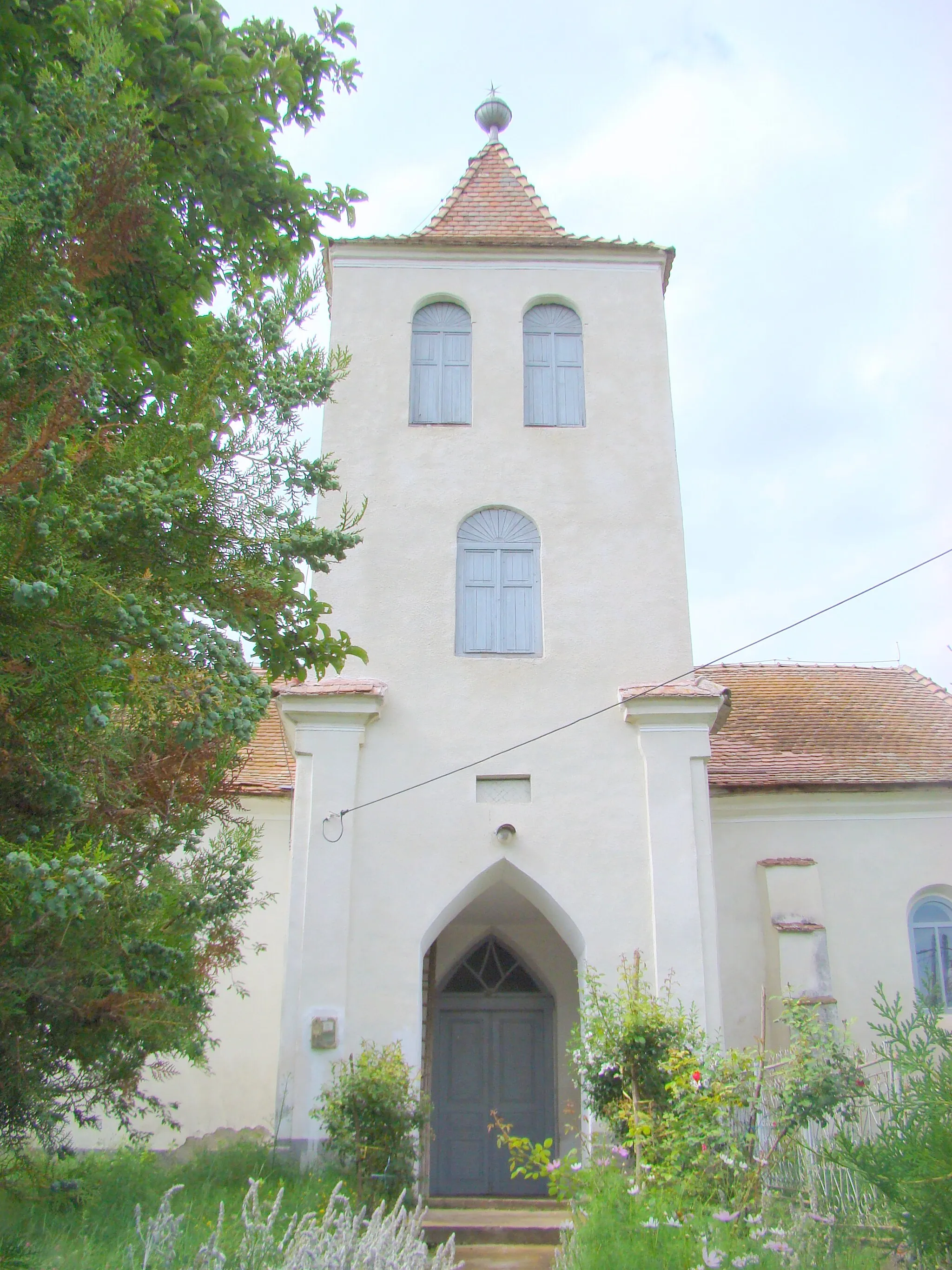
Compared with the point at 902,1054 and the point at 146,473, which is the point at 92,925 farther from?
the point at 902,1054

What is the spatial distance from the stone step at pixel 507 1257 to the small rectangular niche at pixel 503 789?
4196 mm

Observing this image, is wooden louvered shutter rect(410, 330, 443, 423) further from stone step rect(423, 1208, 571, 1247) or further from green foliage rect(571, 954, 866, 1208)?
stone step rect(423, 1208, 571, 1247)

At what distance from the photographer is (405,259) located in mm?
14477

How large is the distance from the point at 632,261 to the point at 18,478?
1267cm

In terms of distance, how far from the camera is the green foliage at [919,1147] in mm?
3645

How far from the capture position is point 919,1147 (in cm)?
371

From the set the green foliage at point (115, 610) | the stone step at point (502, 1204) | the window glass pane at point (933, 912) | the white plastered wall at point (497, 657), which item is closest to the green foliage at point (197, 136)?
the green foliage at point (115, 610)

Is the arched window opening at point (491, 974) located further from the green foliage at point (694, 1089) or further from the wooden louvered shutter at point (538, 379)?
the wooden louvered shutter at point (538, 379)

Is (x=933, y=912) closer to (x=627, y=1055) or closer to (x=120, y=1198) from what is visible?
(x=627, y=1055)

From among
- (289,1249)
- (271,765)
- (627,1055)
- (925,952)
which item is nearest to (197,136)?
(289,1249)

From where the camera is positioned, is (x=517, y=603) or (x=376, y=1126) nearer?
(x=376, y=1126)

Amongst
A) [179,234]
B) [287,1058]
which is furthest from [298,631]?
[287,1058]

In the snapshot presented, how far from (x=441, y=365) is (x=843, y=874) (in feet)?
28.0

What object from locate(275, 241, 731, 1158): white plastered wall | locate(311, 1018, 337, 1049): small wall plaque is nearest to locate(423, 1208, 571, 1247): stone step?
locate(275, 241, 731, 1158): white plastered wall
